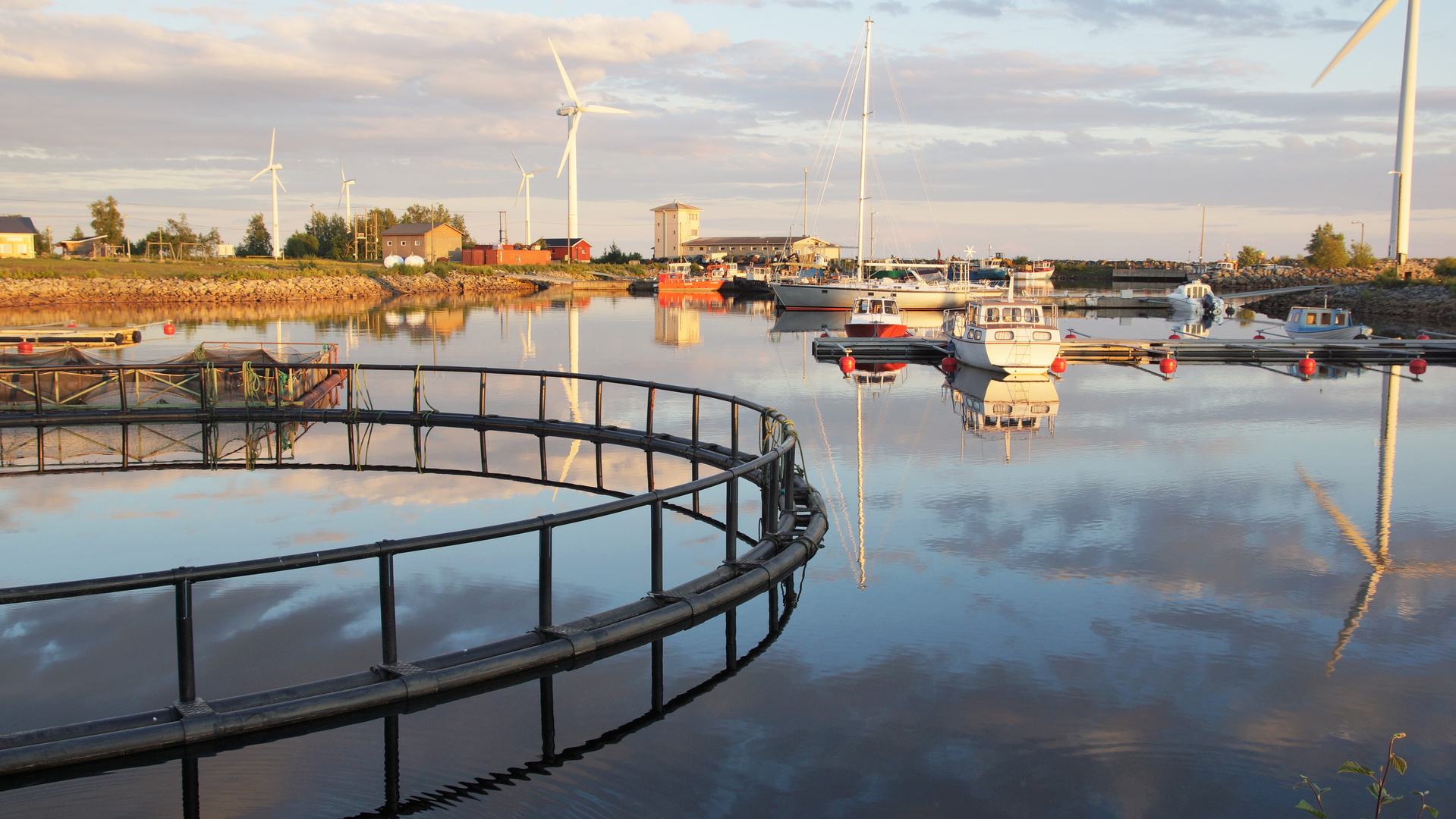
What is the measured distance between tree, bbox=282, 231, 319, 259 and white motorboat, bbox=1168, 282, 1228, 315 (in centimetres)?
12583

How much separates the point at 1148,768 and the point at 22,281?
96.3 metres

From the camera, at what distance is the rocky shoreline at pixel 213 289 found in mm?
81250

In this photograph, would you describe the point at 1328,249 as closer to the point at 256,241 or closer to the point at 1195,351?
the point at 1195,351

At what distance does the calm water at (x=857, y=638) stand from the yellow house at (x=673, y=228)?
169 meters

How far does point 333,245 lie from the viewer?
161 meters

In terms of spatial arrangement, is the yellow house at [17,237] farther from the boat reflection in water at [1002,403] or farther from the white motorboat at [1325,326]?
the white motorboat at [1325,326]

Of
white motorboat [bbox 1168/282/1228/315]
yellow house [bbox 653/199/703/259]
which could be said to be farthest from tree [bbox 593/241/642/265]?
white motorboat [bbox 1168/282/1228/315]

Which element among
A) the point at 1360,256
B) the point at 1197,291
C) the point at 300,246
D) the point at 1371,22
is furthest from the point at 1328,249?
the point at 300,246

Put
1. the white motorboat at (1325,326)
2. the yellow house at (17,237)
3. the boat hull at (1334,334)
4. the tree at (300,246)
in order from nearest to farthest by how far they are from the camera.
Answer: the boat hull at (1334,334) → the white motorboat at (1325,326) → the yellow house at (17,237) → the tree at (300,246)

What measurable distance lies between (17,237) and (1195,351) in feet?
418

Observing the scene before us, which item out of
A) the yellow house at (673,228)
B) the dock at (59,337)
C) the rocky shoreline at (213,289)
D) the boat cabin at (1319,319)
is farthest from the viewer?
the yellow house at (673,228)

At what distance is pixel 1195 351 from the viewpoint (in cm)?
4397

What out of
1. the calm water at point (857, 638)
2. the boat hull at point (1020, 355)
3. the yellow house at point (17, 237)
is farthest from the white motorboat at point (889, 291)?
the yellow house at point (17, 237)

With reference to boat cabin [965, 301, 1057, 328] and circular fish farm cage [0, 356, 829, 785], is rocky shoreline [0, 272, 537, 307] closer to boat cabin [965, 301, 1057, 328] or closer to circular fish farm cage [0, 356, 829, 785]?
circular fish farm cage [0, 356, 829, 785]
